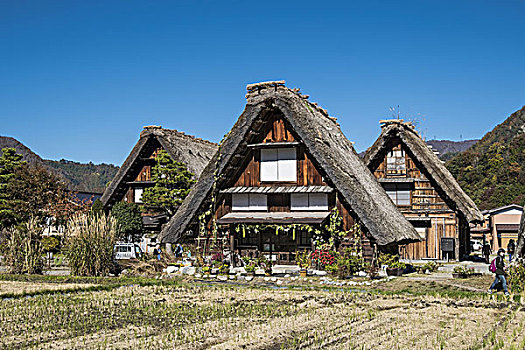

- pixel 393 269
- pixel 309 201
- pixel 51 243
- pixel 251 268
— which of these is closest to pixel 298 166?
pixel 309 201

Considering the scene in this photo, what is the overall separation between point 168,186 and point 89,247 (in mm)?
13553

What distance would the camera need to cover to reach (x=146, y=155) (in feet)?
118

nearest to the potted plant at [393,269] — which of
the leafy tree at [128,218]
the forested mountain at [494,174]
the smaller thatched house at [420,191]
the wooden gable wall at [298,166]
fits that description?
the wooden gable wall at [298,166]

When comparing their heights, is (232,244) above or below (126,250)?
above

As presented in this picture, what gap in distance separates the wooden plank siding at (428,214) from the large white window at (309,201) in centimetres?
814

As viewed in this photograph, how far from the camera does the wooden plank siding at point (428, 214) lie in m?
28.3

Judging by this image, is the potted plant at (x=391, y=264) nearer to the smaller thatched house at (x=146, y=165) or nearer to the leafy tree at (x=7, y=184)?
the smaller thatched house at (x=146, y=165)

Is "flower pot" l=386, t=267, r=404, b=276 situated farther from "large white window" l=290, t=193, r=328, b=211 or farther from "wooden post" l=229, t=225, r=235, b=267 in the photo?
"wooden post" l=229, t=225, r=235, b=267

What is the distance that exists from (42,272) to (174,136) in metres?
16.8

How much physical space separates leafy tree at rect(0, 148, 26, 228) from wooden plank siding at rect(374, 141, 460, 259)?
18.6 metres

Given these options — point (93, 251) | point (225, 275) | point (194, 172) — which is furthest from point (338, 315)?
point (194, 172)

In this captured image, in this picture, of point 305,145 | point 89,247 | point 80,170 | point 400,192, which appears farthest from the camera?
point 80,170

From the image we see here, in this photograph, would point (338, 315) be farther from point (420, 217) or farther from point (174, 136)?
point (174, 136)

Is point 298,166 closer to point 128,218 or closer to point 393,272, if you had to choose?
point 393,272
